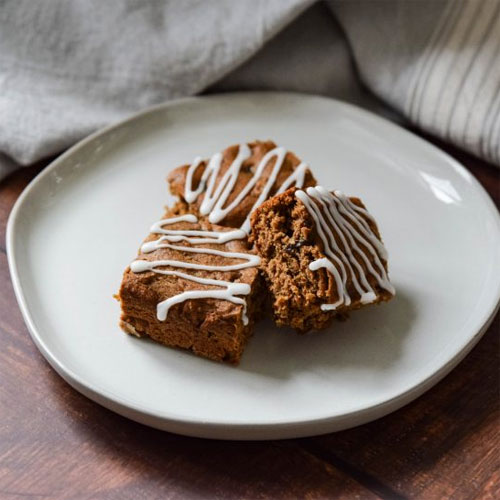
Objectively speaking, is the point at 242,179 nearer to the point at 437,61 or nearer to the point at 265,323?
the point at 265,323

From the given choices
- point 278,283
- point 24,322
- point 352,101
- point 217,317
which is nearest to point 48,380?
point 24,322

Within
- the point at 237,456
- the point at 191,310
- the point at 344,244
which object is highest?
the point at 344,244

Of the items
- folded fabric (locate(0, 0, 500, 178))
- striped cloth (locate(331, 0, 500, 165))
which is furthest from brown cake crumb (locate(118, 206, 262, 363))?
striped cloth (locate(331, 0, 500, 165))

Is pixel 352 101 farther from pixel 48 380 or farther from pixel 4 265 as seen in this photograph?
pixel 48 380

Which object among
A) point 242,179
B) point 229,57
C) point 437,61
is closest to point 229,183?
point 242,179

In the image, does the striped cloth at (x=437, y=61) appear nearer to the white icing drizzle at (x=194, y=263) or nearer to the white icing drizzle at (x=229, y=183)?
the white icing drizzle at (x=229, y=183)
